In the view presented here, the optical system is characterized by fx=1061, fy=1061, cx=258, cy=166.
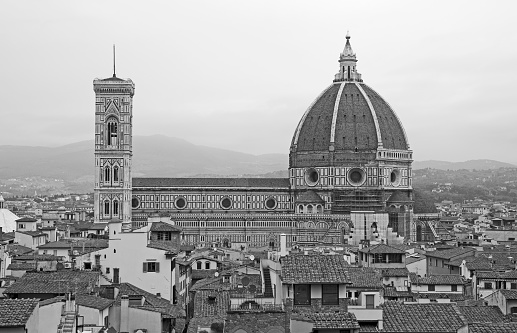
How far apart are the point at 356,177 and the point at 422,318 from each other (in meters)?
113

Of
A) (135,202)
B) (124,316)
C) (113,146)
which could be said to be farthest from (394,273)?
(135,202)

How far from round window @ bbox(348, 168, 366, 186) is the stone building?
129mm

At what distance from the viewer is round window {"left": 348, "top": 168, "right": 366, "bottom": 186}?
5360 inches

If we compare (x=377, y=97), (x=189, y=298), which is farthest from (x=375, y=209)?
(x=189, y=298)

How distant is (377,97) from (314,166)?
14162mm

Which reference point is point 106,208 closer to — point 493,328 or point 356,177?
point 356,177

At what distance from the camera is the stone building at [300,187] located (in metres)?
128

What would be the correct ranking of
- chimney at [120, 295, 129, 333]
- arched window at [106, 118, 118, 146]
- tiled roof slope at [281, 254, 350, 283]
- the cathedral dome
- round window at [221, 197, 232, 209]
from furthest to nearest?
1. the cathedral dome
2. round window at [221, 197, 232, 209]
3. arched window at [106, 118, 118, 146]
4. chimney at [120, 295, 129, 333]
5. tiled roof slope at [281, 254, 350, 283]

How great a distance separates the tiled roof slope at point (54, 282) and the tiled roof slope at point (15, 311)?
11254 millimetres

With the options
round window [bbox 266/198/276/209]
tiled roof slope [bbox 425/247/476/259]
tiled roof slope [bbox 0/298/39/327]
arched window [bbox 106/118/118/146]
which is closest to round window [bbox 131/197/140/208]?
arched window [bbox 106/118/118/146]

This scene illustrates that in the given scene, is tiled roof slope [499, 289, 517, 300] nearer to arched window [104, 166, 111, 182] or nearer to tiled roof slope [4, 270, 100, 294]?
tiled roof slope [4, 270, 100, 294]

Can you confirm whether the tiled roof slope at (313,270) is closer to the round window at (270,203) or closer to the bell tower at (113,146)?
the bell tower at (113,146)

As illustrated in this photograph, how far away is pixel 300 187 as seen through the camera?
13762 cm

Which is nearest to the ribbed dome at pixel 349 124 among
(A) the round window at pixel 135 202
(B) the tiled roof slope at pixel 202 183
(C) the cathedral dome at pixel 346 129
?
(C) the cathedral dome at pixel 346 129
